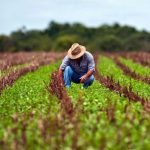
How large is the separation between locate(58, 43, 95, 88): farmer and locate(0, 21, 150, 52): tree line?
62195mm

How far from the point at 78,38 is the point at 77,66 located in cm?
8150

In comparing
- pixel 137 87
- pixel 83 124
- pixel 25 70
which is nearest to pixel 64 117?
pixel 83 124

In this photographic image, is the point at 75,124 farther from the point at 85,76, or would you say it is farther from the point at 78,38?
the point at 78,38

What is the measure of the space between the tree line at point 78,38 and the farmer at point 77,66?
204ft

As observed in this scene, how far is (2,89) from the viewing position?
16.2 meters

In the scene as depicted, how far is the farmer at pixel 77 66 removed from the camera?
1556 cm

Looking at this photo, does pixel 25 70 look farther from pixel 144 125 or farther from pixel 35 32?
pixel 35 32

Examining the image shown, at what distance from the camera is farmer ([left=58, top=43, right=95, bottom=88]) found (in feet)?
51.1

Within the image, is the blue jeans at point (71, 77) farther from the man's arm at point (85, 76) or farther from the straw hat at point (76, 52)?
the man's arm at point (85, 76)

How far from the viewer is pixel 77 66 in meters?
16.1

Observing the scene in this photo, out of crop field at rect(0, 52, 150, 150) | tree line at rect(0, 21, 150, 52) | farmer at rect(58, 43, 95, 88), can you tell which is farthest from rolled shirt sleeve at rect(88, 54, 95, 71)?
tree line at rect(0, 21, 150, 52)

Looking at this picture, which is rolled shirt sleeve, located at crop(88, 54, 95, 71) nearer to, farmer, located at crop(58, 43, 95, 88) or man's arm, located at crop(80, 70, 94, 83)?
farmer, located at crop(58, 43, 95, 88)

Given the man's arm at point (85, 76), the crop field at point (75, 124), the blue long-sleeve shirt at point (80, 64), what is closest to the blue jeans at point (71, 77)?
the blue long-sleeve shirt at point (80, 64)

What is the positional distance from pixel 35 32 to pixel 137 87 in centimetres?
9670
